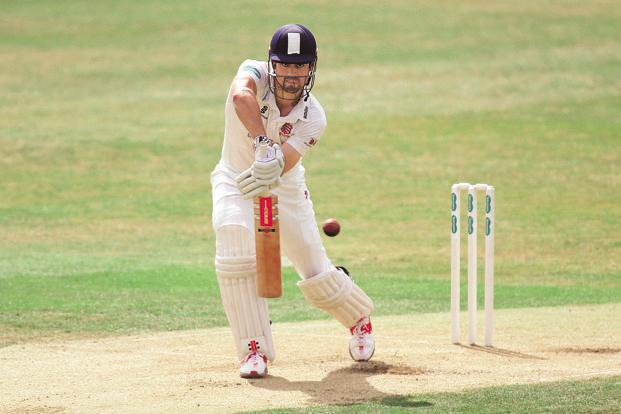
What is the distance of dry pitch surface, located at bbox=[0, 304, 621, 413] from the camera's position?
22.0 feet

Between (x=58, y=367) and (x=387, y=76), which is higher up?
(x=387, y=76)

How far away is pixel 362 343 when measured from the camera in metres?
7.78

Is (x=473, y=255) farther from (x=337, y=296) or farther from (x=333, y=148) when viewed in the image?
(x=333, y=148)

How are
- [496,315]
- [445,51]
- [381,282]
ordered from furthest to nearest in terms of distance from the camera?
1. [445,51]
2. [381,282]
3. [496,315]

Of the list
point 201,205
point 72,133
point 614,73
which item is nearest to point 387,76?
point 614,73

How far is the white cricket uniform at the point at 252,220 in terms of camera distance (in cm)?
725

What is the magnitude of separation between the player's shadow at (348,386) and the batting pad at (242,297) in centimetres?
23

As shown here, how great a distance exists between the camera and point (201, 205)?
16.6 m

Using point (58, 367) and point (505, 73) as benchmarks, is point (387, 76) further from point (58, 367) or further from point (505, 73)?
point (58, 367)

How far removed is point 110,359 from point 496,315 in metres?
3.32

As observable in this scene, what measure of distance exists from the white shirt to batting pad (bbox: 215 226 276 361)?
46 centimetres

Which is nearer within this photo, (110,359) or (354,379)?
(354,379)

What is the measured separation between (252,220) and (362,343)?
110 cm

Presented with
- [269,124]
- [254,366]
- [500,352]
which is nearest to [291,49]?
[269,124]
